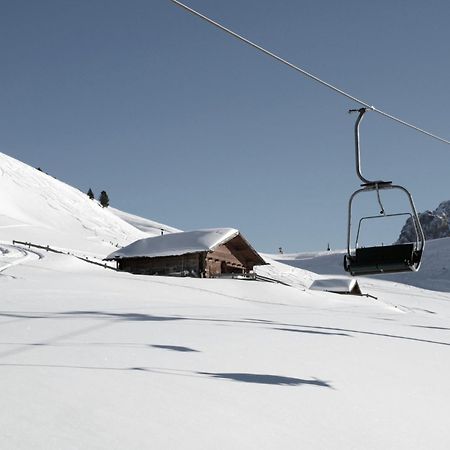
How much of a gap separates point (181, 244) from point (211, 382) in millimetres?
29149

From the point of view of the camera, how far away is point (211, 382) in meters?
5.58

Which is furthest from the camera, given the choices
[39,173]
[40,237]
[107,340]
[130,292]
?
[39,173]

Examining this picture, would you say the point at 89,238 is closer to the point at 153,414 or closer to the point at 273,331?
the point at 273,331

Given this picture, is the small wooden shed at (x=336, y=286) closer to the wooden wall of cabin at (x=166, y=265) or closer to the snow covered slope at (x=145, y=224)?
the wooden wall of cabin at (x=166, y=265)

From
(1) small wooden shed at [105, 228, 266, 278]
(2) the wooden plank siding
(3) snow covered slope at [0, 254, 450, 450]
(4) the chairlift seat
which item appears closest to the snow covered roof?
(1) small wooden shed at [105, 228, 266, 278]

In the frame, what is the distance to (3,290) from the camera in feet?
52.2

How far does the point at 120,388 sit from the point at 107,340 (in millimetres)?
2745

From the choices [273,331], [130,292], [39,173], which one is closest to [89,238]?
[39,173]

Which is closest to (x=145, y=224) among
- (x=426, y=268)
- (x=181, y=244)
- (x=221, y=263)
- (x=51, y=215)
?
(x=51, y=215)

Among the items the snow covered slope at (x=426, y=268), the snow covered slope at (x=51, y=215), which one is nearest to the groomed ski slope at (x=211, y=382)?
the snow covered slope at (x=51, y=215)

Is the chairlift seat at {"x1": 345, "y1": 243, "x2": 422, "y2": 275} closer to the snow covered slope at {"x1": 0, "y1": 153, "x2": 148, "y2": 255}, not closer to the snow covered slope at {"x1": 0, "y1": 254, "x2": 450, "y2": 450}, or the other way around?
the snow covered slope at {"x1": 0, "y1": 254, "x2": 450, "y2": 450}

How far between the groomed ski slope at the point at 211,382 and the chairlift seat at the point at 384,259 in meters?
Result: 1.23

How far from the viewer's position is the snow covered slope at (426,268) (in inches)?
3164

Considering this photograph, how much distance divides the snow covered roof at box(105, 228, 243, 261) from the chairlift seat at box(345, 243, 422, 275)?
22.8 meters
